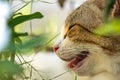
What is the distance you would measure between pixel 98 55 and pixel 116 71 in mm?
94

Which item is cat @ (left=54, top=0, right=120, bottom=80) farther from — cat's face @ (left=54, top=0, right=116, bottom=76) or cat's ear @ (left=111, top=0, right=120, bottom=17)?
cat's ear @ (left=111, top=0, right=120, bottom=17)

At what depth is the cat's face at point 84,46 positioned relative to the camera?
41.5 inches

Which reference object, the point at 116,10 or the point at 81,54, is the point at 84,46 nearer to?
the point at 81,54

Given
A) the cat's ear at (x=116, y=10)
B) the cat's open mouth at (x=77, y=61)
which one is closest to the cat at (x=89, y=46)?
the cat's open mouth at (x=77, y=61)

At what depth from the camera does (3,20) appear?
2.00 ft

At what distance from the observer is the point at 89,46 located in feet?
3.47

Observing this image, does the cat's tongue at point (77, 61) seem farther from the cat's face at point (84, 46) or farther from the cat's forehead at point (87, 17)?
the cat's forehead at point (87, 17)

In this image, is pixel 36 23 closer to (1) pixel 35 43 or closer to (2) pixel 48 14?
(2) pixel 48 14

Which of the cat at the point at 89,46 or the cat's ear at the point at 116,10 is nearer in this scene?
the cat's ear at the point at 116,10

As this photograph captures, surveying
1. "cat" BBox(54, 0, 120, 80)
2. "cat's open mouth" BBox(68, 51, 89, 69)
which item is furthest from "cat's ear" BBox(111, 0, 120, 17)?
"cat's open mouth" BBox(68, 51, 89, 69)

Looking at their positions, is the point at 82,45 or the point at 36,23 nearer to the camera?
the point at 82,45

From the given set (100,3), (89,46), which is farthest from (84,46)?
(100,3)

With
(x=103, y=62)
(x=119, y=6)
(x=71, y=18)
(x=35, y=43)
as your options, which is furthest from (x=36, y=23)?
(x=35, y=43)

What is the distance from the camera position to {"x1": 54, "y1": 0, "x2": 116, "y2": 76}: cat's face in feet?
3.46
